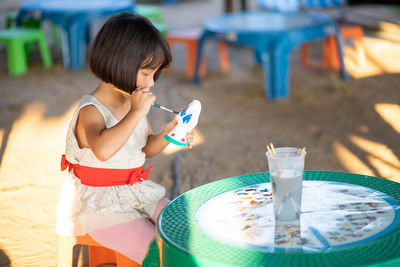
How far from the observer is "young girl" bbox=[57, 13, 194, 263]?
5.46 feet

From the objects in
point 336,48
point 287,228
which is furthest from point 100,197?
point 336,48

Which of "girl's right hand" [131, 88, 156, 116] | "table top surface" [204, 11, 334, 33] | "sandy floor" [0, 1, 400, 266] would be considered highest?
"girl's right hand" [131, 88, 156, 116]

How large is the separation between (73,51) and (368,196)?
5.42 metres

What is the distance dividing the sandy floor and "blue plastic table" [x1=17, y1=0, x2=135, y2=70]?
23 centimetres

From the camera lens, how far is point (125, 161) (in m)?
1.88

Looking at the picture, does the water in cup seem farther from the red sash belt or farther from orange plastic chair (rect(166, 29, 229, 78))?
orange plastic chair (rect(166, 29, 229, 78))

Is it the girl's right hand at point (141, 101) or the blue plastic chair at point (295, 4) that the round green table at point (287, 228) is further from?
the blue plastic chair at point (295, 4)

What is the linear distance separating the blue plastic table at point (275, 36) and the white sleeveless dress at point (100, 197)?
10.3ft

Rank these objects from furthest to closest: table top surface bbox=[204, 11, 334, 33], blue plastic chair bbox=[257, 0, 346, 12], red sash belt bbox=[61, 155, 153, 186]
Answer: blue plastic chair bbox=[257, 0, 346, 12] < table top surface bbox=[204, 11, 334, 33] < red sash belt bbox=[61, 155, 153, 186]

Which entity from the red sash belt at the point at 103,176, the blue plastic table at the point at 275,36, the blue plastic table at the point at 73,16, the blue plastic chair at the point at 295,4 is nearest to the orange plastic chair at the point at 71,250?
the red sash belt at the point at 103,176

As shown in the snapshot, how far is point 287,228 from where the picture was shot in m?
1.27

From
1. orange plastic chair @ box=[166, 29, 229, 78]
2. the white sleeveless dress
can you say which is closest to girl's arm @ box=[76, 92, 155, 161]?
the white sleeveless dress

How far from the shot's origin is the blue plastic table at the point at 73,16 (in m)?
6.18

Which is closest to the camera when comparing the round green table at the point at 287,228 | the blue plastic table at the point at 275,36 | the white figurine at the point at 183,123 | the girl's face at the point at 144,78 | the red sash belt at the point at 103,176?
the round green table at the point at 287,228
